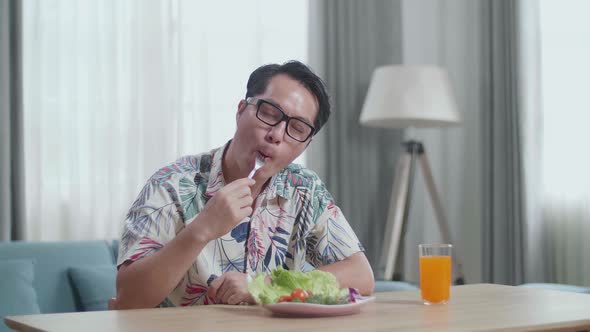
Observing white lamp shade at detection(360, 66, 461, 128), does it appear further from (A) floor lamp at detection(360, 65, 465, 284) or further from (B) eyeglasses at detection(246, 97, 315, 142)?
(B) eyeglasses at detection(246, 97, 315, 142)

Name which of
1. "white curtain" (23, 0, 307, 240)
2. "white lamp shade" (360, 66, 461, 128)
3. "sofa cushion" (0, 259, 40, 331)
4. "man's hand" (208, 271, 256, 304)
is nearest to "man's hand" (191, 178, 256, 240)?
"man's hand" (208, 271, 256, 304)

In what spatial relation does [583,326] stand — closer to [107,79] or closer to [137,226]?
[137,226]

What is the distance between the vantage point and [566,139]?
13.5 ft

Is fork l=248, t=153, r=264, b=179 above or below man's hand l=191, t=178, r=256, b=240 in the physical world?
above

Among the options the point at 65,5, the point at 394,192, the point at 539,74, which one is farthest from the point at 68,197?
the point at 539,74

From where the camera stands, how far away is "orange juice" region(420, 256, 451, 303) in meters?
1.66

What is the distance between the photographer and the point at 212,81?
400 centimetres

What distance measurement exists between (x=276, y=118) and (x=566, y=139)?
2670mm

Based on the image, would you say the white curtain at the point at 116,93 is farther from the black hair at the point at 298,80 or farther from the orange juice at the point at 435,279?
the orange juice at the point at 435,279

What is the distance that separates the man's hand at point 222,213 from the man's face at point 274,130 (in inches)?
9.8

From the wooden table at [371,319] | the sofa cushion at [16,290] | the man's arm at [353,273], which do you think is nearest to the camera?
the wooden table at [371,319]

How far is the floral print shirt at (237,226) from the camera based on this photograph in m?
1.77

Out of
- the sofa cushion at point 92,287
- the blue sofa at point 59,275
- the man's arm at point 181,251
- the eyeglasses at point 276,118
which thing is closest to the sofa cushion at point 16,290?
the blue sofa at point 59,275

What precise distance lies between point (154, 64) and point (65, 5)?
49 centimetres
